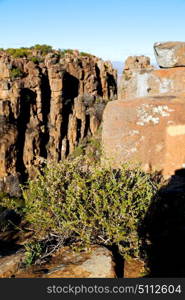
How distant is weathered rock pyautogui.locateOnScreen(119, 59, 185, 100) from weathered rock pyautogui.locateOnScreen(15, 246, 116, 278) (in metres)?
3.70

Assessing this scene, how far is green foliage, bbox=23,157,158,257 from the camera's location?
4.23m

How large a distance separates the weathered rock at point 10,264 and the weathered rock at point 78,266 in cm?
14

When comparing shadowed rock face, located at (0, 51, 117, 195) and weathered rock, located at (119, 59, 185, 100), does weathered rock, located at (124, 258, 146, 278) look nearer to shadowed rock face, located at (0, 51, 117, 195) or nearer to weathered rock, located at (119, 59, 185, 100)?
weathered rock, located at (119, 59, 185, 100)

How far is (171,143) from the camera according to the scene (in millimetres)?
5012

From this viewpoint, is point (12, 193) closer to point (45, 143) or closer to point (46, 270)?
point (45, 143)

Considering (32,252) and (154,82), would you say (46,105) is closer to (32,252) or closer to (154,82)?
(154,82)

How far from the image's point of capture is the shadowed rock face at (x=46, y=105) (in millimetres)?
52281

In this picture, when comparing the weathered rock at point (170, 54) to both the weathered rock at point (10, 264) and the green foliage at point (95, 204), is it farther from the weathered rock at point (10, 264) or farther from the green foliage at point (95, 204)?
the weathered rock at point (10, 264)

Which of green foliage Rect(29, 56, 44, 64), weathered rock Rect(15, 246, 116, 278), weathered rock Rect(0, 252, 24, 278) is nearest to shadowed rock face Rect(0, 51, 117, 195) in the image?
green foliage Rect(29, 56, 44, 64)

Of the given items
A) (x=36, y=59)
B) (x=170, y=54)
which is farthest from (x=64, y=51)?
(x=170, y=54)

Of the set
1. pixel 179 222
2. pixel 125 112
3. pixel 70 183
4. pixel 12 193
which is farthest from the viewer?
pixel 12 193

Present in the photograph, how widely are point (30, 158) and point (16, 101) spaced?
10750 mm

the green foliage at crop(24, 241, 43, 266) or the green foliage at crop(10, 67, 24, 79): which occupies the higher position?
the green foliage at crop(10, 67, 24, 79)

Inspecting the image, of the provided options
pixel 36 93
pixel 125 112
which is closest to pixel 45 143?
pixel 36 93
